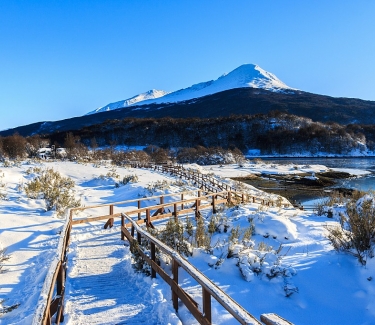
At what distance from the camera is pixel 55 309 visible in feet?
11.8

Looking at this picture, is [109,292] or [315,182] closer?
[109,292]

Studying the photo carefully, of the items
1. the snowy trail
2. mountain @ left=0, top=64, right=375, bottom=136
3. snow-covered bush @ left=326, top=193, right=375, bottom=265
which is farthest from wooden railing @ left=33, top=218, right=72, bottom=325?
→ mountain @ left=0, top=64, right=375, bottom=136

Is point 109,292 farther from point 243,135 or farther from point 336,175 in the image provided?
point 243,135

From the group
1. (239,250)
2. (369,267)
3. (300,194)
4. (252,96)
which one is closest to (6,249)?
(239,250)

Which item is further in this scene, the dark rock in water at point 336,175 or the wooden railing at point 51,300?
the dark rock in water at point 336,175

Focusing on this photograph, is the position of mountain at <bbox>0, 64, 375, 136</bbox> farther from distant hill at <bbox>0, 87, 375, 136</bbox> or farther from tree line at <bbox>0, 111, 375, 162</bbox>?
tree line at <bbox>0, 111, 375, 162</bbox>

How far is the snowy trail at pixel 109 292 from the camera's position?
12.9 feet

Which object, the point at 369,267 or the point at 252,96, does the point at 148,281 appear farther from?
the point at 252,96

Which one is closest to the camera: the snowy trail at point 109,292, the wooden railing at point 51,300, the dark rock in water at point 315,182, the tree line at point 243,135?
the wooden railing at point 51,300

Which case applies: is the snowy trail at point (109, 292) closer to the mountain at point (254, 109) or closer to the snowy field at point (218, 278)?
the snowy field at point (218, 278)

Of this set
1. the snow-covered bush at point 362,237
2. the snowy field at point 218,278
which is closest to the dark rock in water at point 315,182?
the snowy field at point 218,278

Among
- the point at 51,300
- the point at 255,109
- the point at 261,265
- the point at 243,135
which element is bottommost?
the point at 261,265

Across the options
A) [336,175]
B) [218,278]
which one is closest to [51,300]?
[218,278]

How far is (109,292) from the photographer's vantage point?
4.71 m
